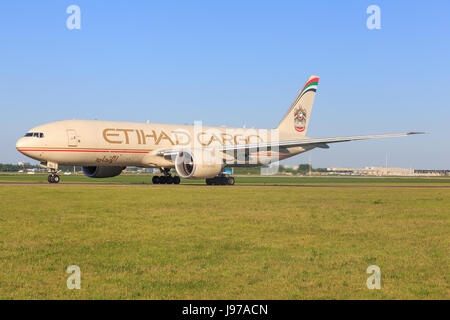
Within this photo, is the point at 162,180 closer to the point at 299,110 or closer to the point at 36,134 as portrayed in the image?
the point at 36,134

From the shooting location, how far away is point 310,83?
44688 mm

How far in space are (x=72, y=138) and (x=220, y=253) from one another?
25495mm

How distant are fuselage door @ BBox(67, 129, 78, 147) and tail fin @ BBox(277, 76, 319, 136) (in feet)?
65.4

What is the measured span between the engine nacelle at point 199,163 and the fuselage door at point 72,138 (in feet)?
22.8

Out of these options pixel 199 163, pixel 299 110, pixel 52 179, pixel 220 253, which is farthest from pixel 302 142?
pixel 220 253

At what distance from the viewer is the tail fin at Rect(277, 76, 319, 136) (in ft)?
147

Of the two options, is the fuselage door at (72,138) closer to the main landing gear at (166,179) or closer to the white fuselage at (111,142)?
the white fuselage at (111,142)

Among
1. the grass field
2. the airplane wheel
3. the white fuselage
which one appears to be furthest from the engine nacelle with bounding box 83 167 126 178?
the grass field

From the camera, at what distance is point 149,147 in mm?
34656

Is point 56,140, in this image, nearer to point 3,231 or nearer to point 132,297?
point 3,231

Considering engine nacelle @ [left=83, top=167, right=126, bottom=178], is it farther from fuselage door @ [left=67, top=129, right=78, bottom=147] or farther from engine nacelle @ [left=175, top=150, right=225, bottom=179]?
engine nacelle @ [left=175, top=150, right=225, bottom=179]
